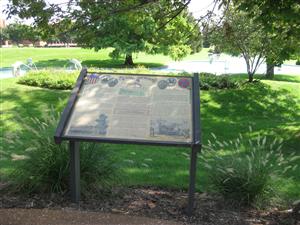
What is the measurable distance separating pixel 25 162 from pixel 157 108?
5.53 feet

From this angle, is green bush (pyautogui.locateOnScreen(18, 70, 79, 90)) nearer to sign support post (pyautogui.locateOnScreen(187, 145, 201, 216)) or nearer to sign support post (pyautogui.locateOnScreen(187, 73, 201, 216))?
sign support post (pyautogui.locateOnScreen(187, 73, 201, 216))

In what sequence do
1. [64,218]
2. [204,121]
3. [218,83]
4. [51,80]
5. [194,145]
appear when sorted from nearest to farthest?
[194,145], [64,218], [204,121], [51,80], [218,83]

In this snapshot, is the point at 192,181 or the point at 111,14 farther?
the point at 111,14

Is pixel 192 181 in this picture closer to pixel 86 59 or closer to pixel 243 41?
pixel 243 41

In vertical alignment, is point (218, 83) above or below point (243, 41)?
below

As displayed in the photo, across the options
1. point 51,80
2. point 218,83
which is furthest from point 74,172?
point 218,83

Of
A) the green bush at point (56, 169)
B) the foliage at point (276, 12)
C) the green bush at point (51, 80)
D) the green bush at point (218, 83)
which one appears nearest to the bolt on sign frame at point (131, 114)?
the green bush at point (56, 169)

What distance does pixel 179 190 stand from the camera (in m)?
6.08

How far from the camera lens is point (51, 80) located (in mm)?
13672

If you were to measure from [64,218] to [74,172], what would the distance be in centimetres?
51

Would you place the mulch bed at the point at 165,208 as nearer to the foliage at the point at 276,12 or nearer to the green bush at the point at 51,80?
the foliage at the point at 276,12

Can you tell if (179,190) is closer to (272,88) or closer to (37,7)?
(37,7)

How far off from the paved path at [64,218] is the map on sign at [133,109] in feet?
2.52

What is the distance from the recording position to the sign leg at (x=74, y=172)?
4723mm
